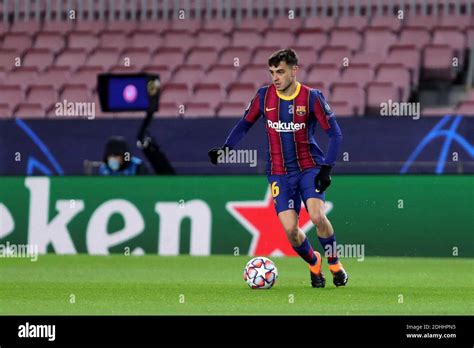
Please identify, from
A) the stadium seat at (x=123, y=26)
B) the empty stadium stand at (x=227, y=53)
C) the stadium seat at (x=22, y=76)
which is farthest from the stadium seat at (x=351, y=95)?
the stadium seat at (x=22, y=76)

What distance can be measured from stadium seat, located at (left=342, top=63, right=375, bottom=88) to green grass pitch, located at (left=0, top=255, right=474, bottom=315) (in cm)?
545

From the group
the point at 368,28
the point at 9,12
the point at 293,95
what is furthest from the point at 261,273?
the point at 9,12

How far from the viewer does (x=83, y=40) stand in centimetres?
2823

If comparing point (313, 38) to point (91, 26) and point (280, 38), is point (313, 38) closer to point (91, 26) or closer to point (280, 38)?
point (280, 38)

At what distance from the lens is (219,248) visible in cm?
2094

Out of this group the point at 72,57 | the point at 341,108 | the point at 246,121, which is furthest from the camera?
the point at 72,57

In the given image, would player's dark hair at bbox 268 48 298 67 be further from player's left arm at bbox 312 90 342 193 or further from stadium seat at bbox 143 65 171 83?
stadium seat at bbox 143 65 171 83

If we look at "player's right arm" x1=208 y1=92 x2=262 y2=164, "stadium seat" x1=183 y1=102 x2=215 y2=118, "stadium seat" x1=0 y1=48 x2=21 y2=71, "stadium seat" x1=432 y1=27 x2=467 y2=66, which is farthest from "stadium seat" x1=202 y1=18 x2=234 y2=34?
"player's right arm" x1=208 y1=92 x2=262 y2=164

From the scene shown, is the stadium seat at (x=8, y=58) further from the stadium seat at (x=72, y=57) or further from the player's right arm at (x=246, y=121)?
the player's right arm at (x=246, y=121)

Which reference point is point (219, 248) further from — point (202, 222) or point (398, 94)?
point (398, 94)

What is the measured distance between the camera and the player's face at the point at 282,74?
1434 cm

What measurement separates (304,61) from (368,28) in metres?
1.45

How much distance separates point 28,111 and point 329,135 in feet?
40.3
